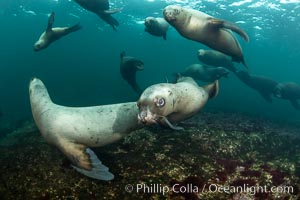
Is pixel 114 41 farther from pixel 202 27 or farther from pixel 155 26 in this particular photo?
pixel 202 27

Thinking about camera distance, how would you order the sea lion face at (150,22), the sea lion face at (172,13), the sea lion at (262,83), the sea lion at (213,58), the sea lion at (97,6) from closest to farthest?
the sea lion face at (172,13) < the sea lion face at (150,22) < the sea lion at (97,6) < the sea lion at (213,58) < the sea lion at (262,83)

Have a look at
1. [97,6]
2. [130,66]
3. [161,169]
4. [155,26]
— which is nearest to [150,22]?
[155,26]

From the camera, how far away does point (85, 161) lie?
5156 millimetres

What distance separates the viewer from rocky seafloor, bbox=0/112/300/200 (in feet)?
15.1

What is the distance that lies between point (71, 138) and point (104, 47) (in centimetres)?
6529

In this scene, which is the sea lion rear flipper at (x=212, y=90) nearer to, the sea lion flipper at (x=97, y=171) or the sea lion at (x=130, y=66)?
the sea lion flipper at (x=97, y=171)

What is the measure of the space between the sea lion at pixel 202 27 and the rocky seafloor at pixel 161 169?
6.74ft

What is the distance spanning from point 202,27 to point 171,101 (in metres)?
→ 2.32

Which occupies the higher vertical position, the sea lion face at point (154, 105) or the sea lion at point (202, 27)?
the sea lion at point (202, 27)

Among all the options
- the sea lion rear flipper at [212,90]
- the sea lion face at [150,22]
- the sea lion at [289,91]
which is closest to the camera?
the sea lion rear flipper at [212,90]

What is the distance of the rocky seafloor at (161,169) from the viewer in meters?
4.60

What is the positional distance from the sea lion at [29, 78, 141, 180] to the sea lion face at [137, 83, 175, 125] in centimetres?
95

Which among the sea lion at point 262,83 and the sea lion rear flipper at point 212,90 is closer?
the sea lion rear flipper at point 212,90

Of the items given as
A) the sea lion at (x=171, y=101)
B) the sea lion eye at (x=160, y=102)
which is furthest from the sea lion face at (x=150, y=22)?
the sea lion eye at (x=160, y=102)
